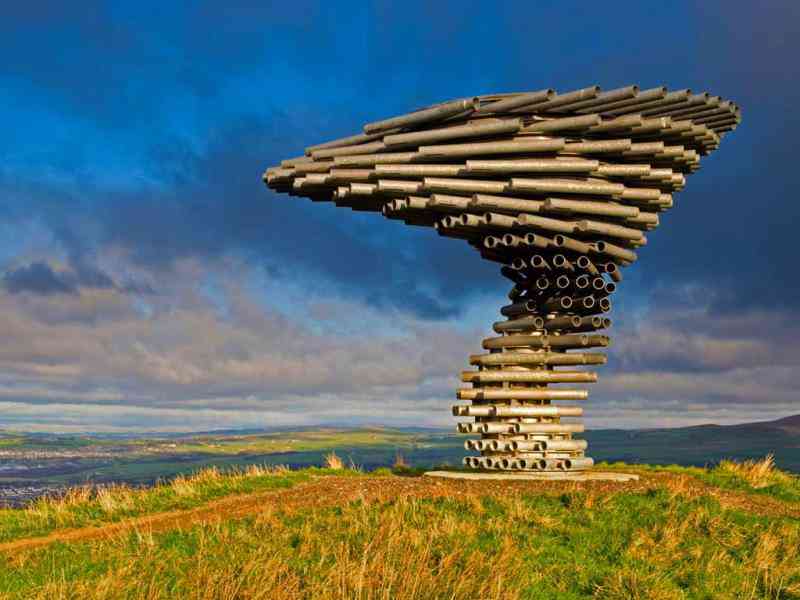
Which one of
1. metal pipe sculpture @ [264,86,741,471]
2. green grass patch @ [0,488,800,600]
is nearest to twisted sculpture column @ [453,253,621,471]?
metal pipe sculpture @ [264,86,741,471]

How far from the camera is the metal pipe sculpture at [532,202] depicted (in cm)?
1614

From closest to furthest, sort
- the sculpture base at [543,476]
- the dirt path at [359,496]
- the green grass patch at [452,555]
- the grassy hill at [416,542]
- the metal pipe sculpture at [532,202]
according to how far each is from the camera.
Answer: the green grass patch at [452,555], the grassy hill at [416,542], the dirt path at [359,496], the sculpture base at [543,476], the metal pipe sculpture at [532,202]

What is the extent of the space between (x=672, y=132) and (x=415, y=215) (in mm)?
5966

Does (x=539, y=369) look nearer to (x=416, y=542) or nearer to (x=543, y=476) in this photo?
(x=543, y=476)

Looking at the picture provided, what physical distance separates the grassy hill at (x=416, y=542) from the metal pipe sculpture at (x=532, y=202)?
213cm

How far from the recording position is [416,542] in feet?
29.9

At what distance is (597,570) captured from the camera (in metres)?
9.41

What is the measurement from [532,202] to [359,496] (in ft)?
23.1

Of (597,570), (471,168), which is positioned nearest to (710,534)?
(597,570)

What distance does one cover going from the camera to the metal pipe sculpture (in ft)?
53.0

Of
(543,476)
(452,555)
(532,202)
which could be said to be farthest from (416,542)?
(532,202)

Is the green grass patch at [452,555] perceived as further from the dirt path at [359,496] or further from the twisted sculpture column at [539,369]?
the twisted sculpture column at [539,369]

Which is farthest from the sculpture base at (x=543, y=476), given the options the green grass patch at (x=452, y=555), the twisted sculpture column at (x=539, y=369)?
the green grass patch at (x=452, y=555)

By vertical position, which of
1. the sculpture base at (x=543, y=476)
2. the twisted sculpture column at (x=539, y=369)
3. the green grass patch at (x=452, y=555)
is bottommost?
the green grass patch at (x=452, y=555)
